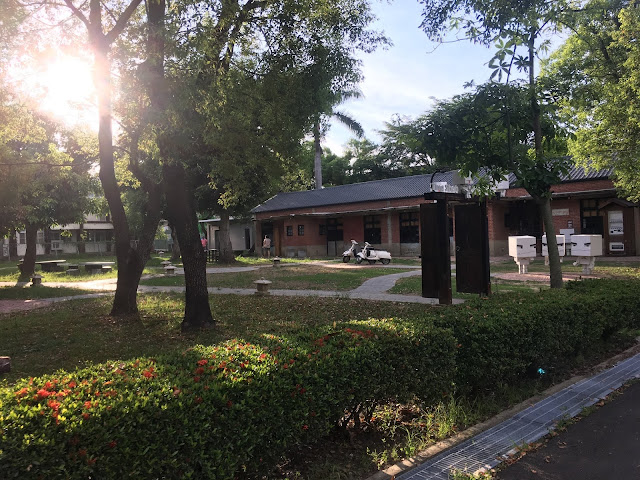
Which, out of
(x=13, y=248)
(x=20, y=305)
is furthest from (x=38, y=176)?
(x=13, y=248)

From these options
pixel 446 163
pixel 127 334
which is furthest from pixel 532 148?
pixel 127 334

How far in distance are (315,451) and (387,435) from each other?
0.67 m

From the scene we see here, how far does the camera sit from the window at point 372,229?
3089 centimetres

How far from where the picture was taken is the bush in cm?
212

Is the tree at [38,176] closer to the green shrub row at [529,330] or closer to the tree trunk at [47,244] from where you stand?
the green shrub row at [529,330]

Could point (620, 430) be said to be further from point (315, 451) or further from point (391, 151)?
point (391, 151)

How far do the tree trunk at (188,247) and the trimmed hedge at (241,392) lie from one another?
458cm

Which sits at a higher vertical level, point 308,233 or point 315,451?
point 308,233

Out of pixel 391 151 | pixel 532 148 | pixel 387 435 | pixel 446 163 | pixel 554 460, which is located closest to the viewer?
pixel 554 460

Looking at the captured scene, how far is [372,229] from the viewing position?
31.3 metres

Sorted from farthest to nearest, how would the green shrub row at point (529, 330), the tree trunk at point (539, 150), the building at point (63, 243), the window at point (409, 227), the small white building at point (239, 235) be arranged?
the building at point (63, 243) < the small white building at point (239, 235) < the window at point (409, 227) < the tree trunk at point (539, 150) < the green shrub row at point (529, 330)

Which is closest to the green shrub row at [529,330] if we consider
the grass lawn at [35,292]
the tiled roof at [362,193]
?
the grass lawn at [35,292]

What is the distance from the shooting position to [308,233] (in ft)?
110

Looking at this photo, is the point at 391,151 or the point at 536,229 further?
the point at 391,151
